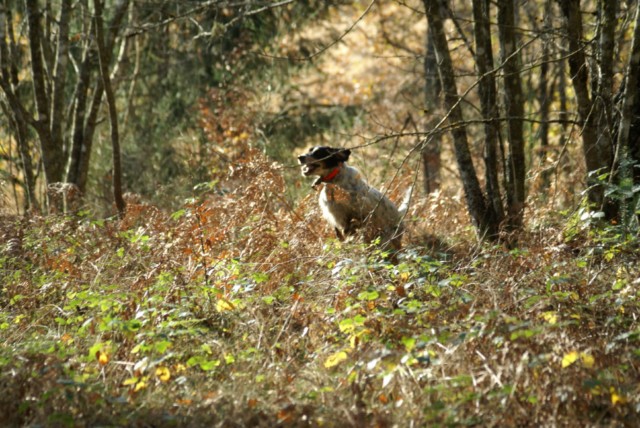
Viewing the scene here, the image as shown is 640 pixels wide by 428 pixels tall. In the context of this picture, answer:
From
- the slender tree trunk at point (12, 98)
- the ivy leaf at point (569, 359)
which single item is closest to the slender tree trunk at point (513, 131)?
the ivy leaf at point (569, 359)

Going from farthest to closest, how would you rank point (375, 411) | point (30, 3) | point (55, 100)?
point (55, 100), point (30, 3), point (375, 411)

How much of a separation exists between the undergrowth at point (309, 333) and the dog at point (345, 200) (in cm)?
95

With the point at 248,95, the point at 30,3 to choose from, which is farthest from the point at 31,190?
the point at 248,95

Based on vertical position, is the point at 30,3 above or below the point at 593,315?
above

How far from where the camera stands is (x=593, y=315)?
471 centimetres

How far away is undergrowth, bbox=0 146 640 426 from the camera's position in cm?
388

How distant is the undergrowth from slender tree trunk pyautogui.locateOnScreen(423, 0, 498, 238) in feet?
2.45

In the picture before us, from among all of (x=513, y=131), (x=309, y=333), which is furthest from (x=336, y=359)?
(x=513, y=131)

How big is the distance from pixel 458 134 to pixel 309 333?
3223 millimetres

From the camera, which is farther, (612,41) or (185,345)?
(612,41)

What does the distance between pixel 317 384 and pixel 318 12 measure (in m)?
10.5

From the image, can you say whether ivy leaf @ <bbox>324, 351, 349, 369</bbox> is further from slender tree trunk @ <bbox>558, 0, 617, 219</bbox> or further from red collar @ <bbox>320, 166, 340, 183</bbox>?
red collar @ <bbox>320, 166, 340, 183</bbox>

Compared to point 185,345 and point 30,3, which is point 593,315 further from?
point 30,3

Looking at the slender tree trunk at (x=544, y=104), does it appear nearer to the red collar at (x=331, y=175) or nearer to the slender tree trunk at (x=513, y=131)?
the slender tree trunk at (x=513, y=131)
